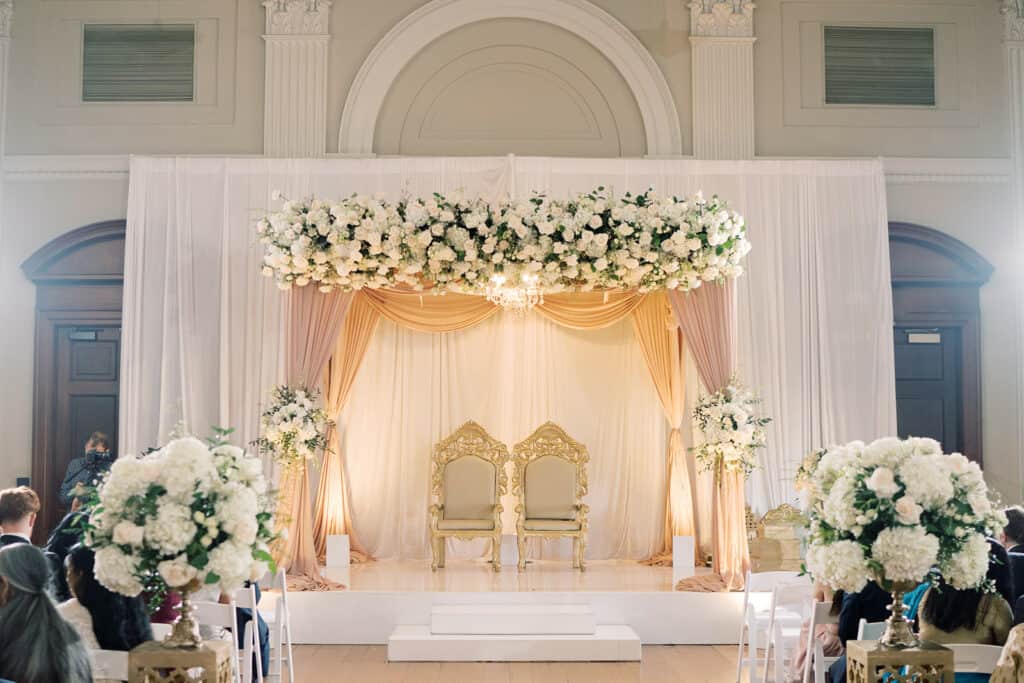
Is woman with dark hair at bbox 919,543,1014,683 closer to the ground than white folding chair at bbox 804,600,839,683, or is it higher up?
higher up

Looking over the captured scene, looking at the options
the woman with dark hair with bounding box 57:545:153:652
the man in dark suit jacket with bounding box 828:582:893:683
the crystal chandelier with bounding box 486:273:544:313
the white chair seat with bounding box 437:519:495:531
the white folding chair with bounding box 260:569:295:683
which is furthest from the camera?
the white chair seat with bounding box 437:519:495:531

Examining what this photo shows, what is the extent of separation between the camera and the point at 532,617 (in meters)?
7.84

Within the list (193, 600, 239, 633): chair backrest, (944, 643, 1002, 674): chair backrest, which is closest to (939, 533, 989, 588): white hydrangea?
(944, 643, 1002, 674): chair backrest

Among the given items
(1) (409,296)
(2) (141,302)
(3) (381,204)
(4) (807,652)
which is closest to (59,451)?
(2) (141,302)

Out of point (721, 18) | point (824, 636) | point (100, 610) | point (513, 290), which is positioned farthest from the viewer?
point (721, 18)

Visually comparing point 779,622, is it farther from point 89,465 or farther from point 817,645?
point 89,465

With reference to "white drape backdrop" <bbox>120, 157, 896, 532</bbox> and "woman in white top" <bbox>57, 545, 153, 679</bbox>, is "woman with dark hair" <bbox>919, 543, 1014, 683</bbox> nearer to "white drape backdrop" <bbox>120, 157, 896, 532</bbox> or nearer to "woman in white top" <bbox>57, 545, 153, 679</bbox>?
"woman in white top" <bbox>57, 545, 153, 679</bbox>

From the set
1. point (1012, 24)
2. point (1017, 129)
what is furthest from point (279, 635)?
point (1012, 24)

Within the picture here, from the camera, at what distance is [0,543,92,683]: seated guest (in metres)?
3.69

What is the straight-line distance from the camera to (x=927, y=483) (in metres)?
3.85

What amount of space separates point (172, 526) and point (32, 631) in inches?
23.1

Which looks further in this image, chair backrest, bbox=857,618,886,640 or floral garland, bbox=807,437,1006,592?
chair backrest, bbox=857,618,886,640

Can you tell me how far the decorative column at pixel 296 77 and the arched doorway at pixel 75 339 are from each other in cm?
170

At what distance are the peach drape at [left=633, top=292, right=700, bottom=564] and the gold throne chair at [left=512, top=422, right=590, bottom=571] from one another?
2.60 feet
